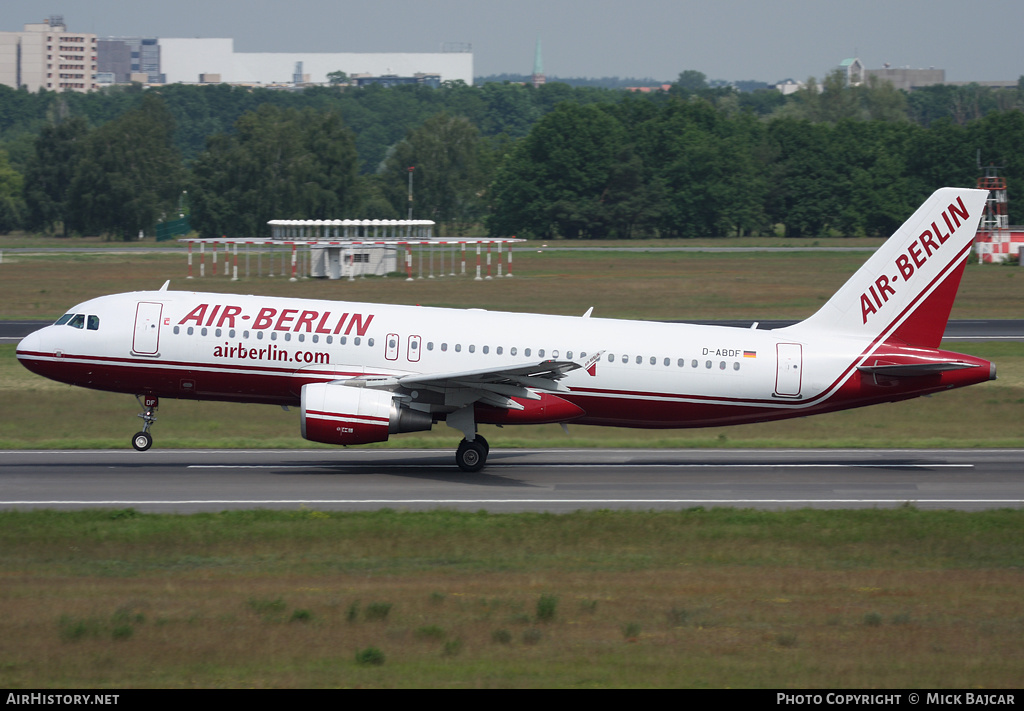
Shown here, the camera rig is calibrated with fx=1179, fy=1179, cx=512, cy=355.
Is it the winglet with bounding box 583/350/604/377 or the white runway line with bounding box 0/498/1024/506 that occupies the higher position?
the winglet with bounding box 583/350/604/377

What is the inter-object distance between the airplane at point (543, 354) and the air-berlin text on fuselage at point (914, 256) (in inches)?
1.5

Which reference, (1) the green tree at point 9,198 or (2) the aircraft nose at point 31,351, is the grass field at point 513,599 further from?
(1) the green tree at point 9,198

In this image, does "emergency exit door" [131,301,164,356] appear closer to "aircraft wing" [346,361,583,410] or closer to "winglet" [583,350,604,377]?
"aircraft wing" [346,361,583,410]

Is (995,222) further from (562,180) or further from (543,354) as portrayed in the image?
(543,354)

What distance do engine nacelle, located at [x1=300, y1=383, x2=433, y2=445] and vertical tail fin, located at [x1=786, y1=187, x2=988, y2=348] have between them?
39.6 ft

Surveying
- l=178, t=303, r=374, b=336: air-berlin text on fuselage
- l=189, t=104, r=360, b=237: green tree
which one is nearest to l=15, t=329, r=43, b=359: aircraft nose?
l=178, t=303, r=374, b=336: air-berlin text on fuselage

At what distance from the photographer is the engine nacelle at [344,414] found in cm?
2786

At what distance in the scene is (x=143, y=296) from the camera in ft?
101

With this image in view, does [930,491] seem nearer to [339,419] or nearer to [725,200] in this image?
[339,419]

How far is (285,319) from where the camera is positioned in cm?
2972

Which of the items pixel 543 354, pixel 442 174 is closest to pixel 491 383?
pixel 543 354

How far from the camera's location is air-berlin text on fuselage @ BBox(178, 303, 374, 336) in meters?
29.6

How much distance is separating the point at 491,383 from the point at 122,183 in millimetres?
127413

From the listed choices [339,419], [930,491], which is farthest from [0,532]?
[930,491]
